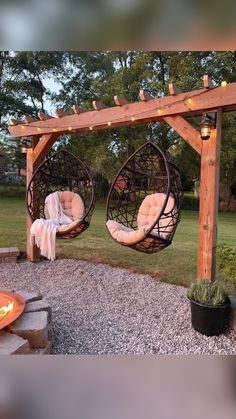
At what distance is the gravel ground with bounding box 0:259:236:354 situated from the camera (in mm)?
2387

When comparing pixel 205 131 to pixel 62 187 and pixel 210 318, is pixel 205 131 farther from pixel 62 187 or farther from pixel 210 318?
pixel 62 187

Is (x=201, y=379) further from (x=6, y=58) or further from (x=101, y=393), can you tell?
(x=6, y=58)

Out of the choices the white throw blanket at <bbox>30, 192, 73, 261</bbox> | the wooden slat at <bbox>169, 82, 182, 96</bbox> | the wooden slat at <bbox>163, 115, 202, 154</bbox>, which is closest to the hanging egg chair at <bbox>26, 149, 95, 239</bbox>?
the white throw blanket at <bbox>30, 192, 73, 261</bbox>

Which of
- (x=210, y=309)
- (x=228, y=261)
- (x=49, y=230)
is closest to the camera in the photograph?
(x=210, y=309)

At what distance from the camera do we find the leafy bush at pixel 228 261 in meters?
2.76

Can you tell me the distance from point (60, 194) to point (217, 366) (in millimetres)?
3290

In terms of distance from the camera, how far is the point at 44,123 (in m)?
4.11

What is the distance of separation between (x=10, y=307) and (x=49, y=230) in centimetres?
148

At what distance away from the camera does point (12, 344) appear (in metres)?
1.89

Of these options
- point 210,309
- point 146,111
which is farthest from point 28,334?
point 146,111

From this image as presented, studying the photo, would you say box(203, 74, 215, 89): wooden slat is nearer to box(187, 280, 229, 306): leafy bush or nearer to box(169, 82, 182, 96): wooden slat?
box(169, 82, 182, 96): wooden slat

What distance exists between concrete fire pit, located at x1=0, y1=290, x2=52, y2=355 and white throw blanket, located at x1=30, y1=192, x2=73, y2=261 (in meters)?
1.29

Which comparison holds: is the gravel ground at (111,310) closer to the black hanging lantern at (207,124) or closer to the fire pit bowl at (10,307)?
the fire pit bowl at (10,307)
